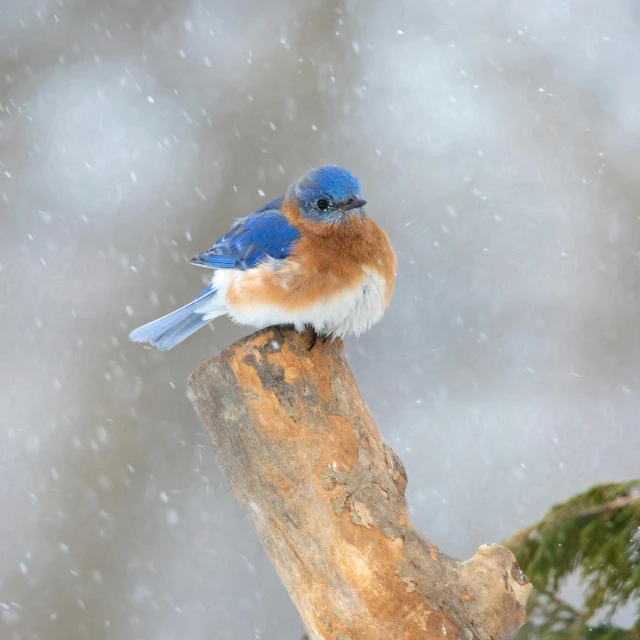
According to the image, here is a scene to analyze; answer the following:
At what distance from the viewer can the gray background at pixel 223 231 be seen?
18.6 feet

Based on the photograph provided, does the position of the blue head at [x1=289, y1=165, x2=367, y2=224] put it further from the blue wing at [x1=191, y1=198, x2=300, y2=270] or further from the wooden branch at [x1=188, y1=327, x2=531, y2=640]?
the wooden branch at [x1=188, y1=327, x2=531, y2=640]

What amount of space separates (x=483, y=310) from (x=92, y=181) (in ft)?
10.3

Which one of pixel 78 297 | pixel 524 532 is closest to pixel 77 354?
pixel 78 297

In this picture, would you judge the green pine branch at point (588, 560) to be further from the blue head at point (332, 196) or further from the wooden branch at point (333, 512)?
the blue head at point (332, 196)

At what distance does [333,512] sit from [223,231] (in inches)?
145

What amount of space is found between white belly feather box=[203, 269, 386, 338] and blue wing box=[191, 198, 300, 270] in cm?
9

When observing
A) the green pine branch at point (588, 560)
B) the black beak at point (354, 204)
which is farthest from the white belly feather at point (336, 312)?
the green pine branch at point (588, 560)

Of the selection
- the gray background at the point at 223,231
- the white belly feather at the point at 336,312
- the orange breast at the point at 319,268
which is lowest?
the white belly feather at the point at 336,312

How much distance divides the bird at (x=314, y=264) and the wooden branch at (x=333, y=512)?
0.34m

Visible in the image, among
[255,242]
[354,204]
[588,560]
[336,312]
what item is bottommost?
[588,560]

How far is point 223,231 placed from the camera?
5.71 meters

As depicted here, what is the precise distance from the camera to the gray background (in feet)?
18.6

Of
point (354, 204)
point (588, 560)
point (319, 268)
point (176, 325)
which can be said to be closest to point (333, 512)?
point (588, 560)

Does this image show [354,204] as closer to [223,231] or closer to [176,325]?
[176,325]
